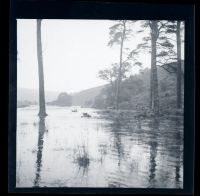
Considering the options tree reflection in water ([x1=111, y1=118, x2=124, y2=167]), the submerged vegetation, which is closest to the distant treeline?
tree reflection in water ([x1=111, y1=118, x2=124, y2=167])

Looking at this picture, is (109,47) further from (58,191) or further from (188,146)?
(58,191)

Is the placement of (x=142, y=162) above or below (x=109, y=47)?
below

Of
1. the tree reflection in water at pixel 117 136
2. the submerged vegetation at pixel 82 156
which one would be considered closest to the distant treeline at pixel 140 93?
the tree reflection in water at pixel 117 136

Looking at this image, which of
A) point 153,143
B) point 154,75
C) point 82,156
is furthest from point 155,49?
point 82,156

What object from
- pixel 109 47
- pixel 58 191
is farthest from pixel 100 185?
pixel 109 47

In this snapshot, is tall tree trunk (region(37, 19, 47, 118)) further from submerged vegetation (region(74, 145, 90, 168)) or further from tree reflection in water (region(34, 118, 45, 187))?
submerged vegetation (region(74, 145, 90, 168))

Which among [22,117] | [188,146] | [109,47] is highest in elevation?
[109,47]
